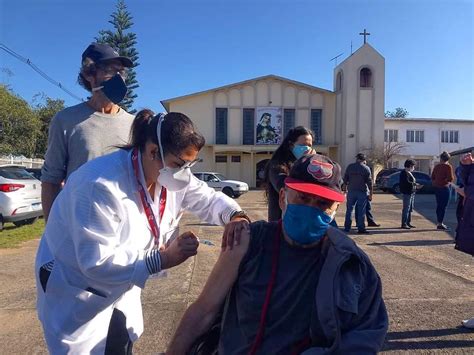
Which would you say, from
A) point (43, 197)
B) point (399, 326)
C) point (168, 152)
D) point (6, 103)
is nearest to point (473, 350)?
point (399, 326)

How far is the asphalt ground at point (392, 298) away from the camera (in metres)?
3.68

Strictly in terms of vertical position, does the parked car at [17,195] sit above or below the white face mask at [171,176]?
below

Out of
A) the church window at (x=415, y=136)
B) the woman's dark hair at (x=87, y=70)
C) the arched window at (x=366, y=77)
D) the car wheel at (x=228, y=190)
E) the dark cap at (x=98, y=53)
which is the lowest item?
the car wheel at (x=228, y=190)

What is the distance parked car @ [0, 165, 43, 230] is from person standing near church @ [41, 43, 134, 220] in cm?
776

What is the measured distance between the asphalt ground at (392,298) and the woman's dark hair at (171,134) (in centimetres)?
225

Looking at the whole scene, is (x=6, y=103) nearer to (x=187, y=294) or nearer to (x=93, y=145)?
(x=187, y=294)

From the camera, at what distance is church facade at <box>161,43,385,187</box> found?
114 ft

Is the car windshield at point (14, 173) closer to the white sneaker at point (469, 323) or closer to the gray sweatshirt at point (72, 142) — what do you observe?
the gray sweatshirt at point (72, 142)

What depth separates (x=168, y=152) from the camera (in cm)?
187

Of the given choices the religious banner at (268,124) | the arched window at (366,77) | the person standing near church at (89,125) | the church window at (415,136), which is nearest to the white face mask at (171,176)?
the person standing near church at (89,125)

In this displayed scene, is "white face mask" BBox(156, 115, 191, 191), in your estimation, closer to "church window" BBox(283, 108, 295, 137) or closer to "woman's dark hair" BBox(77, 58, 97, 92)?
"woman's dark hair" BBox(77, 58, 97, 92)

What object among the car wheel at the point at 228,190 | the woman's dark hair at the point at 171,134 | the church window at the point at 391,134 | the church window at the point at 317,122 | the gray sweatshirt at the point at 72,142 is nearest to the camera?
the woman's dark hair at the point at 171,134

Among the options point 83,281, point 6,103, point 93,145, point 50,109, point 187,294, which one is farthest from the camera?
point 50,109

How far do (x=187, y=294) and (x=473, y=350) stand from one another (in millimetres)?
2863
